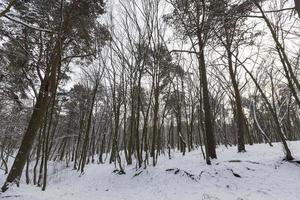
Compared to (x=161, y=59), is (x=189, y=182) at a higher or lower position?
lower

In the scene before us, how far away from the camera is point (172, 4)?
11.9 m

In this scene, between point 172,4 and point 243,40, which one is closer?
point 172,4

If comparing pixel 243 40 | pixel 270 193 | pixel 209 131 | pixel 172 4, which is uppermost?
pixel 172 4

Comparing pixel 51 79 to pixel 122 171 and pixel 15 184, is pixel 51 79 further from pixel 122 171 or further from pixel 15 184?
pixel 122 171

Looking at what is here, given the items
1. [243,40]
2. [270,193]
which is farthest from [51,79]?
[243,40]

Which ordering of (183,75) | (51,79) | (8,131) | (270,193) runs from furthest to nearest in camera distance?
(183,75)
(8,131)
(51,79)
(270,193)

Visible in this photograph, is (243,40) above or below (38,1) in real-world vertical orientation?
above

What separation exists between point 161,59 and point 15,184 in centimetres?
983

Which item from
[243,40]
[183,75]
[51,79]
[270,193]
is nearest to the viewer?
[270,193]

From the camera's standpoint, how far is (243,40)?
13.3 meters

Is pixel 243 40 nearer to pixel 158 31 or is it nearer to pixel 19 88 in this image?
pixel 158 31

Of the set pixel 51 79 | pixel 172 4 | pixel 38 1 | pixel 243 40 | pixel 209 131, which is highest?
pixel 172 4

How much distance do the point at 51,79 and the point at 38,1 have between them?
2.87 metres

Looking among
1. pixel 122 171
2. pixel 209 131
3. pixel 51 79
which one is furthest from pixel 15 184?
pixel 209 131
